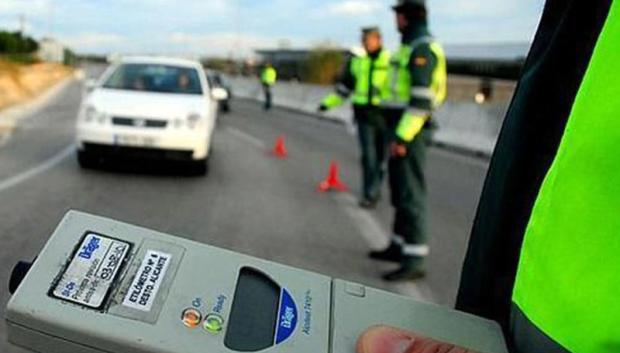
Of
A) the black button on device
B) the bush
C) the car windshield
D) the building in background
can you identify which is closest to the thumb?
the black button on device

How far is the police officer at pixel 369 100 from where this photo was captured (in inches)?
333

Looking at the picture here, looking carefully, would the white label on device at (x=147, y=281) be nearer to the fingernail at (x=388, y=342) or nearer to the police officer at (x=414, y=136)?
the fingernail at (x=388, y=342)

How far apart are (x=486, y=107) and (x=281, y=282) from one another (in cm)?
1768

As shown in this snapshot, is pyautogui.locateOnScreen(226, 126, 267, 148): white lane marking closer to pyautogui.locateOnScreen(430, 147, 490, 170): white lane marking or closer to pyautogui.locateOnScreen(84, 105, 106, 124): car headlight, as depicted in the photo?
pyautogui.locateOnScreen(430, 147, 490, 170): white lane marking

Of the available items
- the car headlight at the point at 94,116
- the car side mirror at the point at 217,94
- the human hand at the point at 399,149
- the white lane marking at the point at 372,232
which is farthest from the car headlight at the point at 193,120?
the human hand at the point at 399,149

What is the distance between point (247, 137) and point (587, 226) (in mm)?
17600

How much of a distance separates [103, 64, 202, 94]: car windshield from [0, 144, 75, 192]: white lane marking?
4.38 ft

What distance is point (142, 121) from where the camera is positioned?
10.5 meters

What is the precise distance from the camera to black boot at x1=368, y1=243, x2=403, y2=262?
625 cm

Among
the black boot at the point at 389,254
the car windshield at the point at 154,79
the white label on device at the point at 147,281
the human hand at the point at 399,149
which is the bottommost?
the car windshield at the point at 154,79

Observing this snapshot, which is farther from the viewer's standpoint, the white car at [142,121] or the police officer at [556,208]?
the white car at [142,121]

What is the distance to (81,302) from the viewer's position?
54.4 inches

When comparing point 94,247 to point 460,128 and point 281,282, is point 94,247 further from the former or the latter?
point 460,128

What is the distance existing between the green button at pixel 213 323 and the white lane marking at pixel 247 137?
1503 cm
